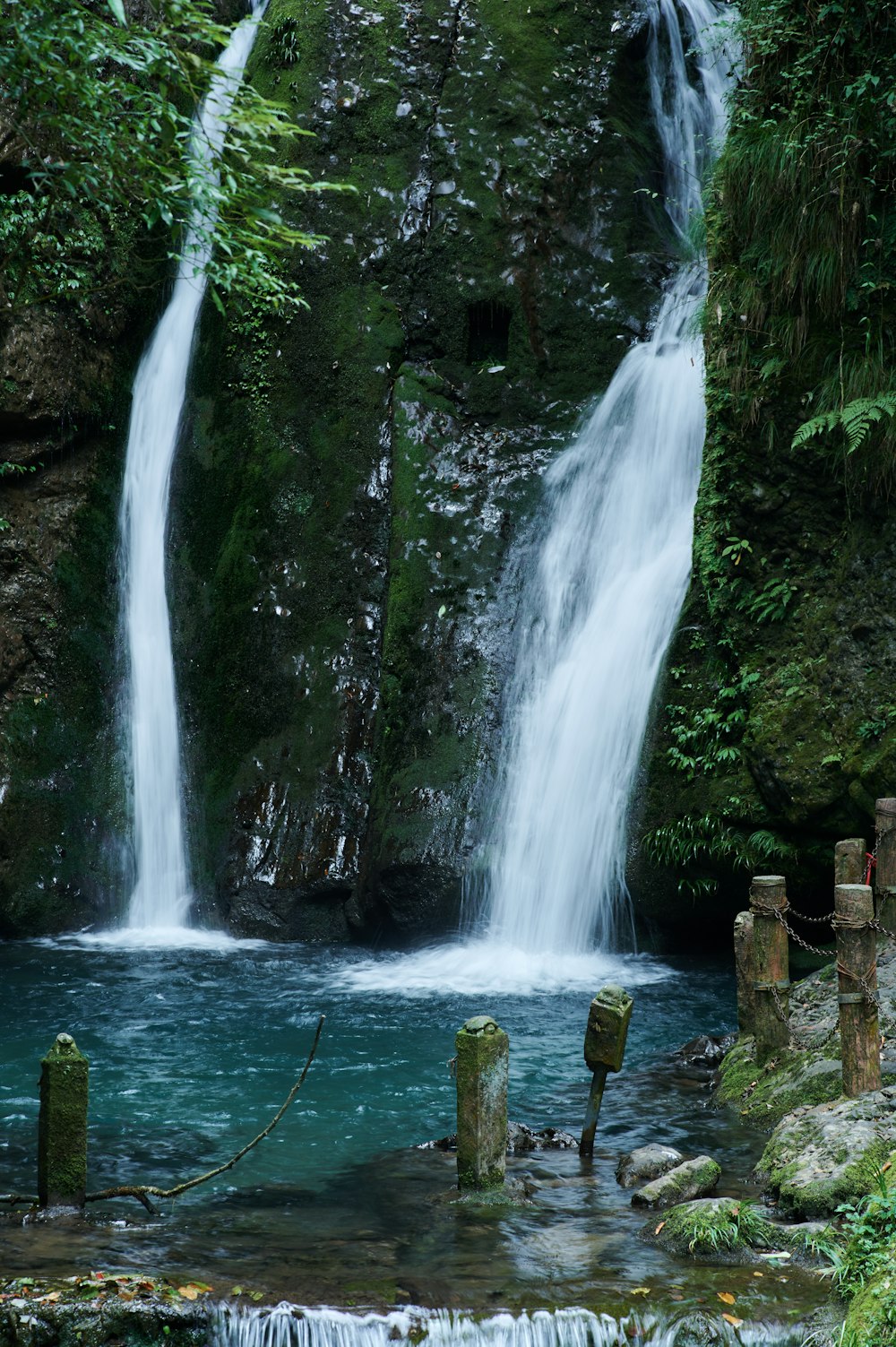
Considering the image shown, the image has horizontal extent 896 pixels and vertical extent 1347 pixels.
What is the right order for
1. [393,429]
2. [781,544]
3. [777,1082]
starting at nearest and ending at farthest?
1. [777,1082]
2. [781,544]
3. [393,429]

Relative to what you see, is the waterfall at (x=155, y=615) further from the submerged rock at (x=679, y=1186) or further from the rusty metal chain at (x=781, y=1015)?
the submerged rock at (x=679, y=1186)

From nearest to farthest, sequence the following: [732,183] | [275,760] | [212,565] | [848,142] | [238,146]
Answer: [238,146], [848,142], [732,183], [275,760], [212,565]

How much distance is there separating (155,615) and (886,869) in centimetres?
956

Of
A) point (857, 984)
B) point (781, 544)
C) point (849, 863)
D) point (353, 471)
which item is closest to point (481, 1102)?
point (857, 984)

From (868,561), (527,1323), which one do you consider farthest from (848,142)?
(527,1323)

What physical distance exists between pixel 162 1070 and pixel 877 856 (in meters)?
5.18

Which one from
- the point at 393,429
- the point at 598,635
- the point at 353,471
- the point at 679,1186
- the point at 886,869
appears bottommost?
the point at 679,1186

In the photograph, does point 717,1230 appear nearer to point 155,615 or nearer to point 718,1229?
point 718,1229

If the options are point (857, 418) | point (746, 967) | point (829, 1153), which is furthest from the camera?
point (857, 418)

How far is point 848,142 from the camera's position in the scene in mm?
10477

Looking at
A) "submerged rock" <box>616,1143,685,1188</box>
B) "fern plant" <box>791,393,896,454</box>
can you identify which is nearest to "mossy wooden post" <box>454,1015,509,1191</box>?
"submerged rock" <box>616,1143,685,1188</box>

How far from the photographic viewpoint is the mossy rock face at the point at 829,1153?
572 centimetres

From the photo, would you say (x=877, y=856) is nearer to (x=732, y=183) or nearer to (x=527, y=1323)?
(x=527, y=1323)

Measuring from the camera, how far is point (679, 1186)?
19.8 feet
